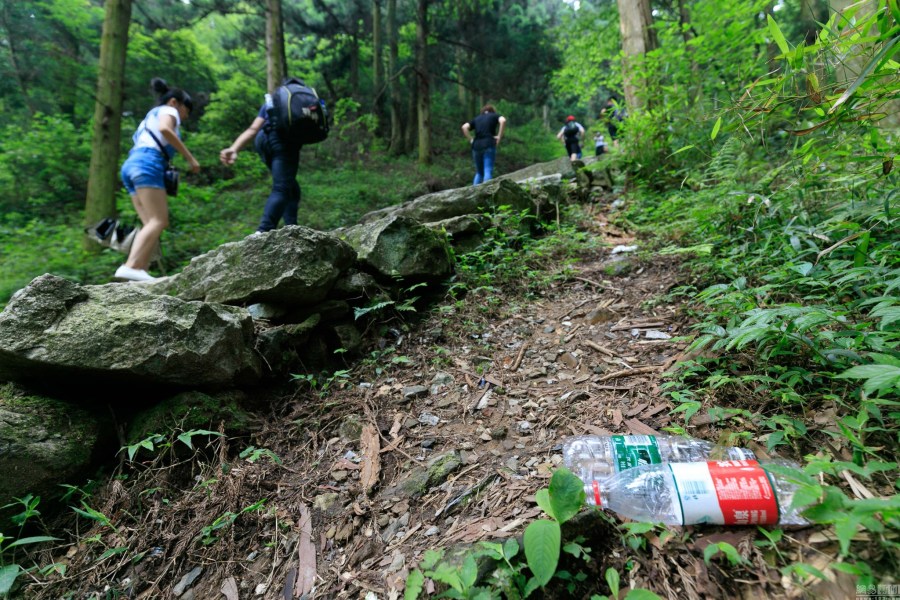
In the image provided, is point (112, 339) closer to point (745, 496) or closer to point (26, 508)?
point (26, 508)

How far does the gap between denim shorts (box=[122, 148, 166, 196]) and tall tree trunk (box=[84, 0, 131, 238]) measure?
2835mm

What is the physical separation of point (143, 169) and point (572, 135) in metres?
8.79

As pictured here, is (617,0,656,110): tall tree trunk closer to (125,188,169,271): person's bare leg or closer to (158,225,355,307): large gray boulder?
(158,225,355,307): large gray boulder

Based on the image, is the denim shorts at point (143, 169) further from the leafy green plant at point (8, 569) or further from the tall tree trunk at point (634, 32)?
the tall tree trunk at point (634, 32)

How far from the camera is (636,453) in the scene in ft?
4.93

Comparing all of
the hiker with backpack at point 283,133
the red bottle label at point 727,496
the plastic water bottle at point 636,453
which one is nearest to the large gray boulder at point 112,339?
the hiker with backpack at point 283,133

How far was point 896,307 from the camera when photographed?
1374 mm

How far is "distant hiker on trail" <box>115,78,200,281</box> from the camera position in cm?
350

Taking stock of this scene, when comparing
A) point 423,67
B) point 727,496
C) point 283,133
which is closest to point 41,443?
point 727,496

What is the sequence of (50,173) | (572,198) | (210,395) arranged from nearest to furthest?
(210,395)
(572,198)
(50,173)

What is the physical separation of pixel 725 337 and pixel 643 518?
105cm

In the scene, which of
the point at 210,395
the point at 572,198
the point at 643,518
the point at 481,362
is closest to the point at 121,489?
the point at 210,395

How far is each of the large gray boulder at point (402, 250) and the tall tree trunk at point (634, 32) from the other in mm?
4108

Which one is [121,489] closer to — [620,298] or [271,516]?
[271,516]
